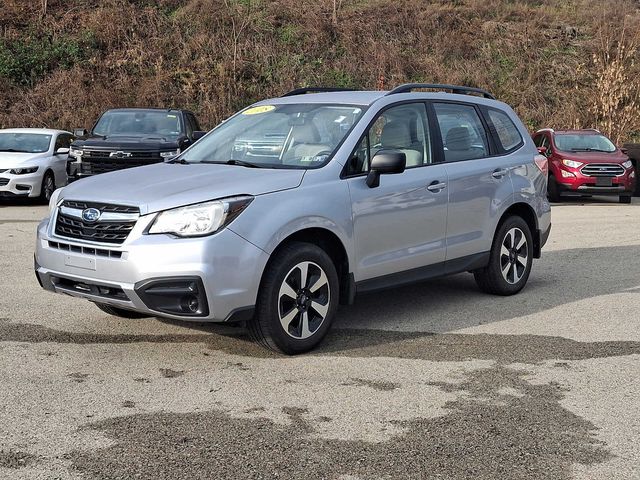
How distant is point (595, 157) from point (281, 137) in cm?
1426

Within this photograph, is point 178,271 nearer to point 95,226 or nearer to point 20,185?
point 95,226

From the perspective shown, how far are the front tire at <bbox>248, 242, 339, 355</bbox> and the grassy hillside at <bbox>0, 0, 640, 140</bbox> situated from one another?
2460 centimetres

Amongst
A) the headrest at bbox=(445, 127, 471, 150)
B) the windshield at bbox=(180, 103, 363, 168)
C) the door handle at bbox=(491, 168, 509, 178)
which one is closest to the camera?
the windshield at bbox=(180, 103, 363, 168)

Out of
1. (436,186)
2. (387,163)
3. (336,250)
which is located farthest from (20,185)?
(387,163)

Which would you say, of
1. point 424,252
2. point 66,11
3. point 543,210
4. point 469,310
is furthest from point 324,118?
→ point 66,11

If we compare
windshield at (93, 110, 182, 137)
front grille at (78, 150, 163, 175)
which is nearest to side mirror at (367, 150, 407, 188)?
front grille at (78, 150, 163, 175)

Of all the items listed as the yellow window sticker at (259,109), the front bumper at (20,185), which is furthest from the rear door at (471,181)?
the front bumper at (20,185)

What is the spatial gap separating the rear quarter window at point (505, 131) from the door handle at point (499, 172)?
0.29 m

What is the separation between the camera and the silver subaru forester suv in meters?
5.78

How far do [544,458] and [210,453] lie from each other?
5.16 feet

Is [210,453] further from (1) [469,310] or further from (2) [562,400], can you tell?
(1) [469,310]

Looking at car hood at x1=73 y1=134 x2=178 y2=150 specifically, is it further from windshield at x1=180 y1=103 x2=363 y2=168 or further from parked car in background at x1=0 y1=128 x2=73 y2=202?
windshield at x1=180 y1=103 x2=363 y2=168

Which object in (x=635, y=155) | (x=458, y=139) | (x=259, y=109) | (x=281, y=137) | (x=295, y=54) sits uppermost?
(x=295, y=54)

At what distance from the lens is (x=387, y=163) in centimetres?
655
